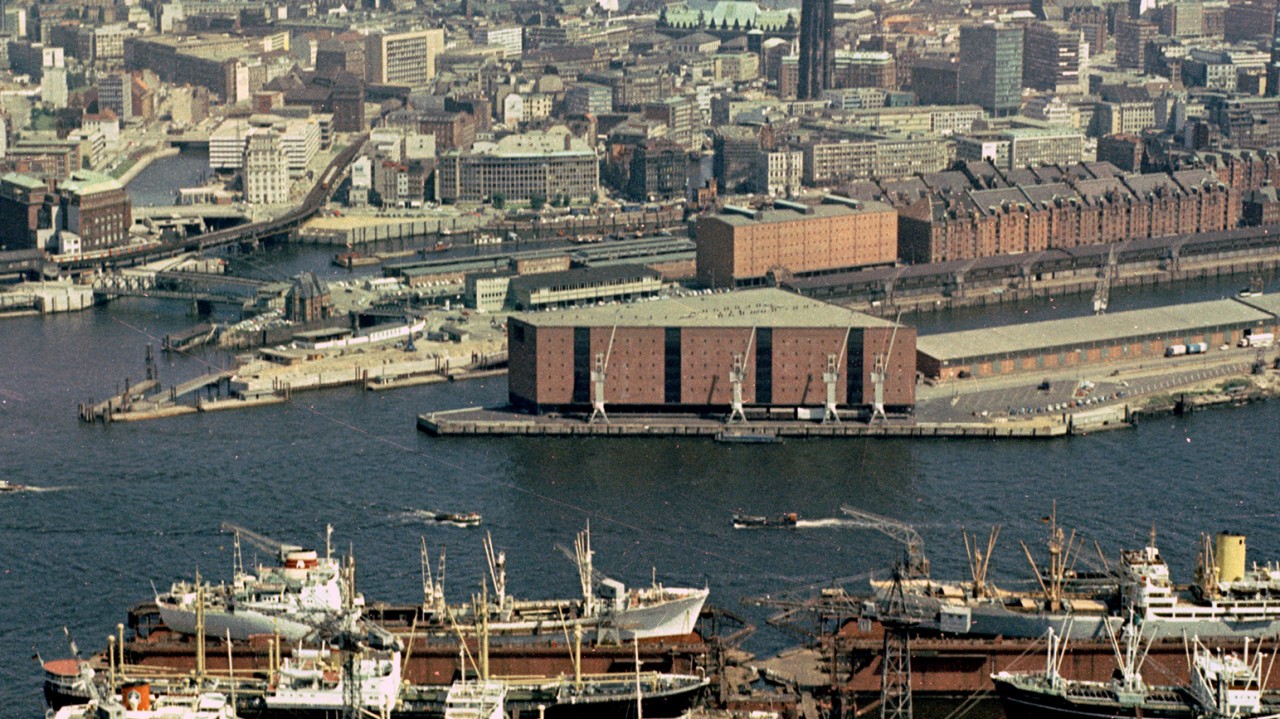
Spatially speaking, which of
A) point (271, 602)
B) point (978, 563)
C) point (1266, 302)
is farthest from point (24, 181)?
point (978, 563)

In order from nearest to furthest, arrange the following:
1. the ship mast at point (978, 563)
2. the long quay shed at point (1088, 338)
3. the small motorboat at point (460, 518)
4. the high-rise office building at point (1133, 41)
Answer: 1. the ship mast at point (978, 563)
2. the small motorboat at point (460, 518)
3. the long quay shed at point (1088, 338)
4. the high-rise office building at point (1133, 41)

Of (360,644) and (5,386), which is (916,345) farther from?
(360,644)

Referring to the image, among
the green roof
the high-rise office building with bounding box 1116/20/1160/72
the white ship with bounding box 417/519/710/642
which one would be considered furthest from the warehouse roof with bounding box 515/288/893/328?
the high-rise office building with bounding box 1116/20/1160/72

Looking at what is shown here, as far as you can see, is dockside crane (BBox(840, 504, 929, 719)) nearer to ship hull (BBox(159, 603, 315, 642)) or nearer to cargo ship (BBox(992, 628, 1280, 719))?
cargo ship (BBox(992, 628, 1280, 719))

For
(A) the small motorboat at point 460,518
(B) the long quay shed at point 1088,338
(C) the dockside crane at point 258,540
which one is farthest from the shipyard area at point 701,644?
(B) the long quay shed at point 1088,338

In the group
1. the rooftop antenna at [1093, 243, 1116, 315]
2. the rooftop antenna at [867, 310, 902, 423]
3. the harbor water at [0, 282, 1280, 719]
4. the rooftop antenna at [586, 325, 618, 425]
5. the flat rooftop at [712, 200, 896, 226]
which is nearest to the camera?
the harbor water at [0, 282, 1280, 719]

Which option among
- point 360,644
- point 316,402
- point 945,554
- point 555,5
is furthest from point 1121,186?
point 555,5

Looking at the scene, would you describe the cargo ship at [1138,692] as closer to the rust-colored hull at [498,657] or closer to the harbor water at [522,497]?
the rust-colored hull at [498,657]
